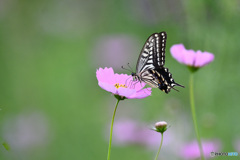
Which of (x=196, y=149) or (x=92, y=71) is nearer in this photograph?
(x=196, y=149)

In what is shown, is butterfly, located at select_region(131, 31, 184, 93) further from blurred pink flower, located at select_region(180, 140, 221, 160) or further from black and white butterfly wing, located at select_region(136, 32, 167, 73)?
blurred pink flower, located at select_region(180, 140, 221, 160)

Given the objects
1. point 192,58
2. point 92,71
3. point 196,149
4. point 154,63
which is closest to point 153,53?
point 154,63

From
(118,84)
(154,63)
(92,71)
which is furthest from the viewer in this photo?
(92,71)

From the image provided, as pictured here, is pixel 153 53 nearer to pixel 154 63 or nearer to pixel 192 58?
pixel 154 63

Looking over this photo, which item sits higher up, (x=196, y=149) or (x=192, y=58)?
(x=192, y=58)

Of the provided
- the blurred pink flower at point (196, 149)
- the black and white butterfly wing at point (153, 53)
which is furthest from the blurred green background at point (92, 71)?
the black and white butterfly wing at point (153, 53)

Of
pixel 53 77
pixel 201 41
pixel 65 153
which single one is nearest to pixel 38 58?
pixel 53 77
